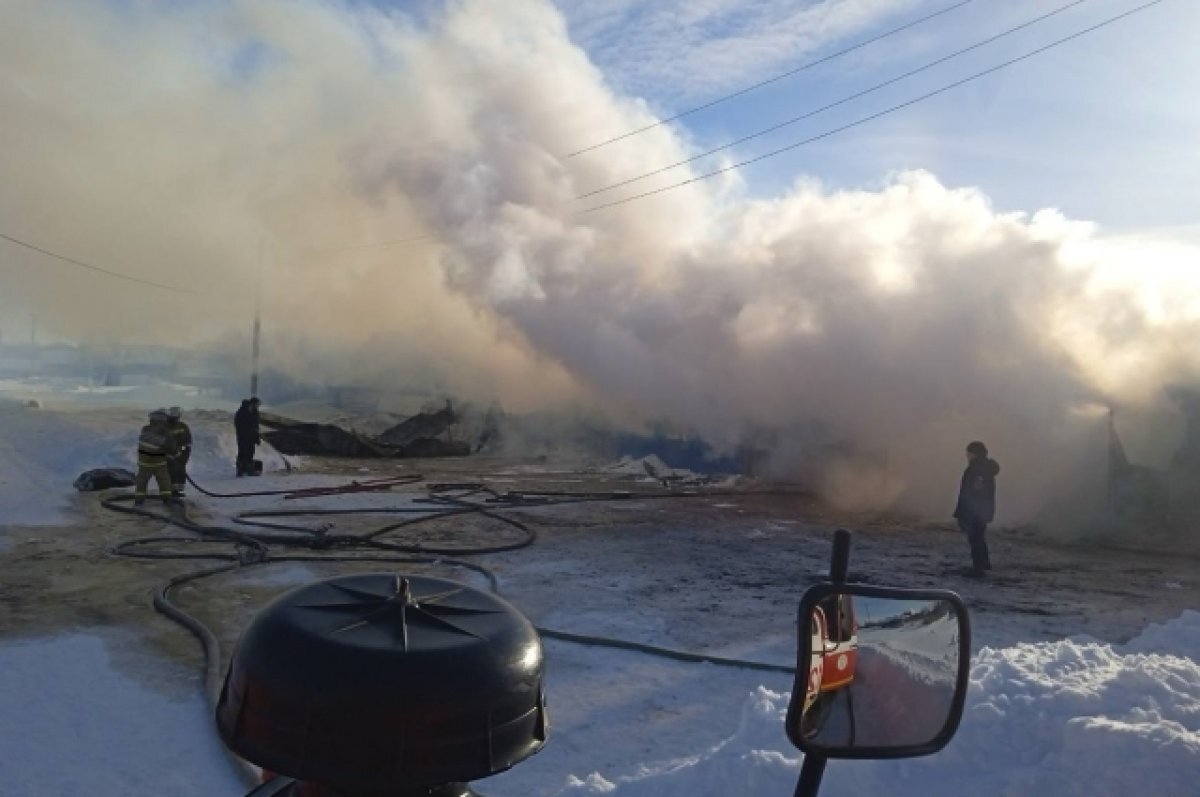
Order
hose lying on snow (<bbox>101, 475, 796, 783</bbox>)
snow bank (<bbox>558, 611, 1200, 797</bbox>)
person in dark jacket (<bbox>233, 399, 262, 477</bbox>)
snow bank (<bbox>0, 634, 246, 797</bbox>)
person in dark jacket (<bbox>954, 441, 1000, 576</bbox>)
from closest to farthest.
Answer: snow bank (<bbox>558, 611, 1200, 797</bbox>)
snow bank (<bbox>0, 634, 246, 797</bbox>)
hose lying on snow (<bbox>101, 475, 796, 783</bbox>)
person in dark jacket (<bbox>954, 441, 1000, 576</bbox>)
person in dark jacket (<bbox>233, 399, 262, 477</bbox>)

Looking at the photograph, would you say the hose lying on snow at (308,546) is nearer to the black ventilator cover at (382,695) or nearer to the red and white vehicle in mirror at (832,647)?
the black ventilator cover at (382,695)

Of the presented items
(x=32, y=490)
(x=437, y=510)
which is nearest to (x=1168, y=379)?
(x=437, y=510)

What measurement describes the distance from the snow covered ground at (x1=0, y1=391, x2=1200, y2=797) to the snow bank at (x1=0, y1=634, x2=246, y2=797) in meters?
0.02

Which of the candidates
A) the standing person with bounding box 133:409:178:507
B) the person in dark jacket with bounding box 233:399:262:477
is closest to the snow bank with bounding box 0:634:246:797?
the standing person with bounding box 133:409:178:507

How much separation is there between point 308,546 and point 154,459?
14.8 ft

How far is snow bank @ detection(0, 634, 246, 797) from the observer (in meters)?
4.31

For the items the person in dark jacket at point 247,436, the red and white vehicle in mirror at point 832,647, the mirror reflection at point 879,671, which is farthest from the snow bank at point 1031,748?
the person in dark jacket at point 247,436

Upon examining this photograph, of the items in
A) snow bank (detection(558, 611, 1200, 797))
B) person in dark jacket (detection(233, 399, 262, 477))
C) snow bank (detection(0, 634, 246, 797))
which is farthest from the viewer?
person in dark jacket (detection(233, 399, 262, 477))

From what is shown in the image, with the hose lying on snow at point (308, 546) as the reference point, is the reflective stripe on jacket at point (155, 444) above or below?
above

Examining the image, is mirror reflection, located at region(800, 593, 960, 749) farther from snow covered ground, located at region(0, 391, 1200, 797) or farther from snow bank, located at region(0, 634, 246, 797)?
snow bank, located at region(0, 634, 246, 797)

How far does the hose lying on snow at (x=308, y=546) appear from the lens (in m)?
6.54

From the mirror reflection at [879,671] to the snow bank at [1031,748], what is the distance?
1.47 m

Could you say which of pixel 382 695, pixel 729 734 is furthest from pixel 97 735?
pixel 382 695

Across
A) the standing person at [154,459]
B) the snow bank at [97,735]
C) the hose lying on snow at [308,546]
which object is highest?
the standing person at [154,459]
